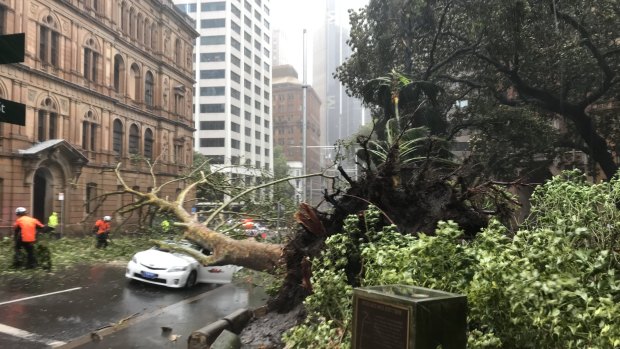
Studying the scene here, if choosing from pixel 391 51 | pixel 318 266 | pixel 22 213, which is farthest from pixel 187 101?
pixel 318 266

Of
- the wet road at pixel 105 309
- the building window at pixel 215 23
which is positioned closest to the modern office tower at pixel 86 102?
the wet road at pixel 105 309

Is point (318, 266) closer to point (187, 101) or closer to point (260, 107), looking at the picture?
point (187, 101)

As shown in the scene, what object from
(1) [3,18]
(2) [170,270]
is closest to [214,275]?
(2) [170,270]

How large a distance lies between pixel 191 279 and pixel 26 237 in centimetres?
425

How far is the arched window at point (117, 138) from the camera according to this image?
33.2m

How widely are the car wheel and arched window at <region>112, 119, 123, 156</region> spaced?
2489 centimetres

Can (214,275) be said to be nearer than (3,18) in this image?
Yes

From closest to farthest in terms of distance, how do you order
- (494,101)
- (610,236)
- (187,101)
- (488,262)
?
(488,262)
(610,236)
(494,101)
(187,101)

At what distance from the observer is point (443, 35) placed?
18.3 metres

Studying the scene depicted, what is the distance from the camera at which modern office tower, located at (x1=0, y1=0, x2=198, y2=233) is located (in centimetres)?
2420

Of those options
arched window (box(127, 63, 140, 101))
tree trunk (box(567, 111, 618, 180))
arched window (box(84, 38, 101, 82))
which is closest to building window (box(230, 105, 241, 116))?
arched window (box(127, 63, 140, 101))

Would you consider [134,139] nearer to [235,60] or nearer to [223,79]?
[223,79]

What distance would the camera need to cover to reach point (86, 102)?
1169 inches

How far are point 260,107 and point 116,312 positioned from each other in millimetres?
85628
